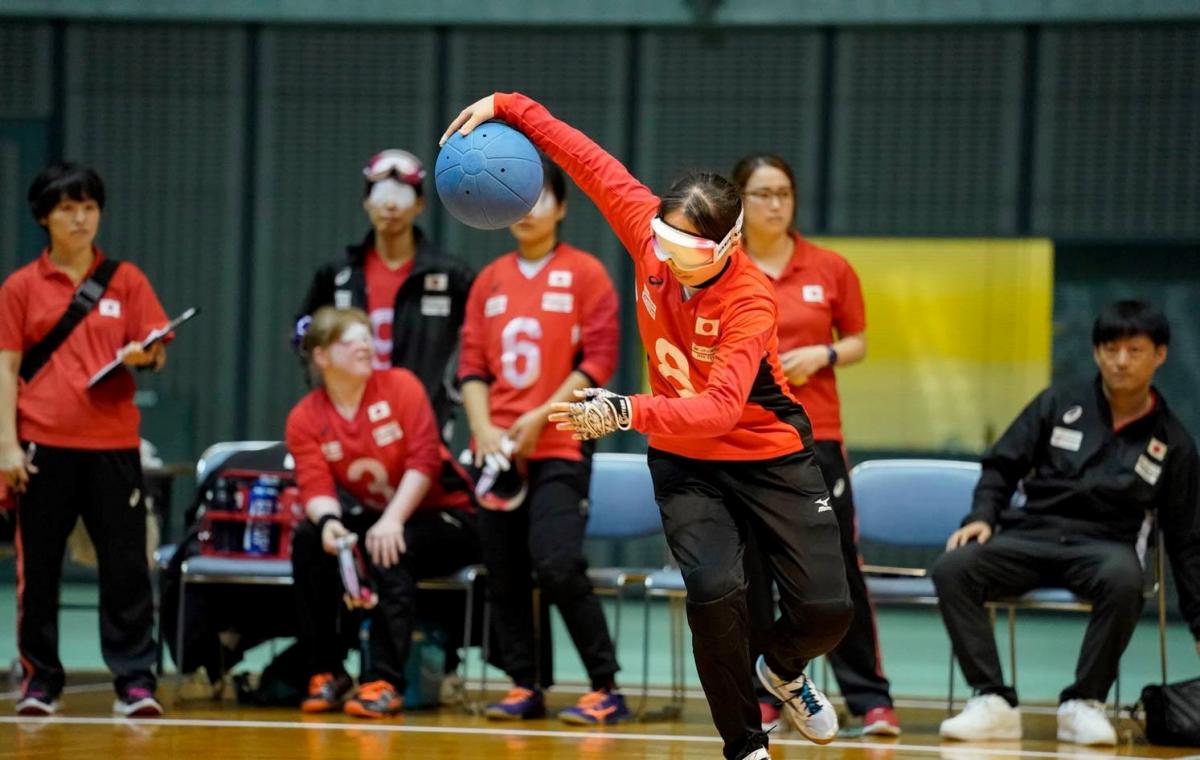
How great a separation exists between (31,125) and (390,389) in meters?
5.58

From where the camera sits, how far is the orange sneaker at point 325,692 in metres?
5.46

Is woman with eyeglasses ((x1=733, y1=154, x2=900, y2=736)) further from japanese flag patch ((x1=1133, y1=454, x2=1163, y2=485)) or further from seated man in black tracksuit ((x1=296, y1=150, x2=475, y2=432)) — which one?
seated man in black tracksuit ((x1=296, y1=150, x2=475, y2=432))

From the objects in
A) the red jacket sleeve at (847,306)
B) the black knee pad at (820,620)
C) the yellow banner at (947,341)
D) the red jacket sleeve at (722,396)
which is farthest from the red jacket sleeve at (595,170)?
the yellow banner at (947,341)

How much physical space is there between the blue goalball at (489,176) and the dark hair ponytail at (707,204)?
0.50 m

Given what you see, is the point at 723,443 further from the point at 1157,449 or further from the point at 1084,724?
the point at 1157,449

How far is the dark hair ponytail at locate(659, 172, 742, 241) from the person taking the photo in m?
3.78

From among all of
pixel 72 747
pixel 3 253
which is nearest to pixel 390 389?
pixel 72 747

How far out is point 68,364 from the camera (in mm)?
5371

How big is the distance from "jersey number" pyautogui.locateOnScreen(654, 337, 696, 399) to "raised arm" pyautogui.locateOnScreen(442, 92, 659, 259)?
277mm

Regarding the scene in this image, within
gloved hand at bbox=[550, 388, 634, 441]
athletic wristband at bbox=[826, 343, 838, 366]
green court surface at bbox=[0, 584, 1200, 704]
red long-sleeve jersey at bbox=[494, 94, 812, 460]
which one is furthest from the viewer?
green court surface at bbox=[0, 584, 1200, 704]

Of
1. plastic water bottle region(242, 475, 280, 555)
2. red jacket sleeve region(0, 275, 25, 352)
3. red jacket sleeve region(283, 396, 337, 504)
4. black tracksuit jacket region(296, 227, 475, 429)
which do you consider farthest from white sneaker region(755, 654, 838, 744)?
red jacket sleeve region(0, 275, 25, 352)

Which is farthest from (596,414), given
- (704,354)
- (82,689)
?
(82,689)

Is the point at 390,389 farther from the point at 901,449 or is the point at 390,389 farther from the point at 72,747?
the point at 901,449

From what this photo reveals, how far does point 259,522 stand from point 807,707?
2552 millimetres
